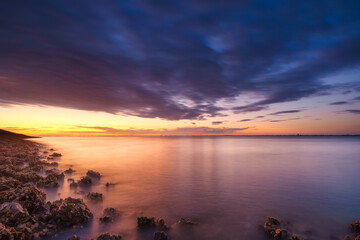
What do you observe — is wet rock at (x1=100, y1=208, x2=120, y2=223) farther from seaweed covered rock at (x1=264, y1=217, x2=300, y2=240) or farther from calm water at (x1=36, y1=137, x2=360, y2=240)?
seaweed covered rock at (x1=264, y1=217, x2=300, y2=240)

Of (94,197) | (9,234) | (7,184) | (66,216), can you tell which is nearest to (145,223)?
A: (66,216)

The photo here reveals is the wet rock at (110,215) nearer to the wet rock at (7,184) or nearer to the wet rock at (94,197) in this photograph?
the wet rock at (94,197)

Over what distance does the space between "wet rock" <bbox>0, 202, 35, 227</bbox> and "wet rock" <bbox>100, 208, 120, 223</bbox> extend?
216 cm

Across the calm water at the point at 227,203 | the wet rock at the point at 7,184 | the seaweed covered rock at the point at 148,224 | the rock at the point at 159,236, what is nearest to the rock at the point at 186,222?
the calm water at the point at 227,203

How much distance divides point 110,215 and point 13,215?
302 cm

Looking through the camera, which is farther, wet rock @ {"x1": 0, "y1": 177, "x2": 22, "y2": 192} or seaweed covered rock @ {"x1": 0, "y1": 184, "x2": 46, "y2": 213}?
wet rock @ {"x1": 0, "y1": 177, "x2": 22, "y2": 192}

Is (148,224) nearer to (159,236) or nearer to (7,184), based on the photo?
(159,236)

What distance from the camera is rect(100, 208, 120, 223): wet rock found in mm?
6633

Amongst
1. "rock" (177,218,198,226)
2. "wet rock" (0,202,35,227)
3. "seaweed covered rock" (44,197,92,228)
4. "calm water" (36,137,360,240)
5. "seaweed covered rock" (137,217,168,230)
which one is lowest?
"calm water" (36,137,360,240)

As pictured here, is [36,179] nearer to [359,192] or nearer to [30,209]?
[30,209]

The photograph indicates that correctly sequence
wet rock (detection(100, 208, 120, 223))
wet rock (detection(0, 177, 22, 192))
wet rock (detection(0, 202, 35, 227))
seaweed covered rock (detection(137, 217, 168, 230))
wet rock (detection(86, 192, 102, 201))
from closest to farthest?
wet rock (detection(0, 202, 35, 227))
seaweed covered rock (detection(137, 217, 168, 230))
wet rock (detection(100, 208, 120, 223))
wet rock (detection(0, 177, 22, 192))
wet rock (detection(86, 192, 102, 201))

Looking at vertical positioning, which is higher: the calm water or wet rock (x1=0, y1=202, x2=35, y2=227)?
wet rock (x1=0, y1=202, x2=35, y2=227)

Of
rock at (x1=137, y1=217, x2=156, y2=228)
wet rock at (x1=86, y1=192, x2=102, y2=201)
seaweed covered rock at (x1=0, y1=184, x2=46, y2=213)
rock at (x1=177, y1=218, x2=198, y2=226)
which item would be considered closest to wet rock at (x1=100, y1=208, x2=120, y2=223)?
rock at (x1=137, y1=217, x2=156, y2=228)

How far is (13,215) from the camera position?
5.36m
